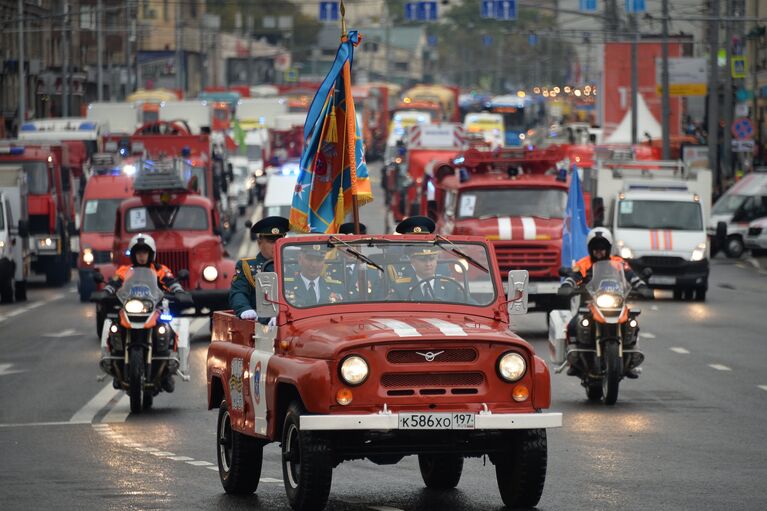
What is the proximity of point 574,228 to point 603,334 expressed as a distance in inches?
275

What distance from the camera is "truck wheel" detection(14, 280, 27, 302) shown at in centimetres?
3750

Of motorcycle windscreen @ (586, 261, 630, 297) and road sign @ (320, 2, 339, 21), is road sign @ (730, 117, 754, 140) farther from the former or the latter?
motorcycle windscreen @ (586, 261, 630, 297)

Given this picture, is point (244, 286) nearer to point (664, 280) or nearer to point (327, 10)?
point (664, 280)

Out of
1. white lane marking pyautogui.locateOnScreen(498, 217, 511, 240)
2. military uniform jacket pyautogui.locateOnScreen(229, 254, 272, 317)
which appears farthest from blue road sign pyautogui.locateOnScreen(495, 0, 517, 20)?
military uniform jacket pyautogui.locateOnScreen(229, 254, 272, 317)

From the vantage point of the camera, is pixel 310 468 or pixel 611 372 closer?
pixel 310 468

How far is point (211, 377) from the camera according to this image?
43.5 ft

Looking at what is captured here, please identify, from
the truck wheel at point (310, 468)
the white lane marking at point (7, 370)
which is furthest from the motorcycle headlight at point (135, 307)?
the truck wheel at point (310, 468)

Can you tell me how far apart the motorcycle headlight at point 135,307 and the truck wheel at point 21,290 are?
20.2 metres

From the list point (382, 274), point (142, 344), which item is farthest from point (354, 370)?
point (142, 344)

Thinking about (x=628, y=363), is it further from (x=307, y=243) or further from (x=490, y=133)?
(x=490, y=133)

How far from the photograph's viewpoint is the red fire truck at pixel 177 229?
89.1ft

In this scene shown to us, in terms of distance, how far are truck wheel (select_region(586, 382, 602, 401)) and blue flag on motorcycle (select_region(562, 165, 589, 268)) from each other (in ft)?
21.9

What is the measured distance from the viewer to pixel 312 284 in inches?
461

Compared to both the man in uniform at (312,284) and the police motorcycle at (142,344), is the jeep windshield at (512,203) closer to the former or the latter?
the police motorcycle at (142,344)
